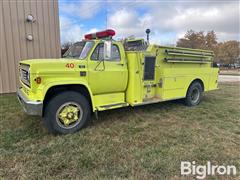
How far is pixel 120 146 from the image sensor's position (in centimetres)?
352

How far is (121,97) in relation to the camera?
16.2 feet

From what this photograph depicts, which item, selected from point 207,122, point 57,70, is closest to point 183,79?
point 207,122

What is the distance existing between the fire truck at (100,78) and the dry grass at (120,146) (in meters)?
0.49

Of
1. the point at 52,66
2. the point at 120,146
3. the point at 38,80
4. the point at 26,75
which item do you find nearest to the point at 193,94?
the point at 120,146

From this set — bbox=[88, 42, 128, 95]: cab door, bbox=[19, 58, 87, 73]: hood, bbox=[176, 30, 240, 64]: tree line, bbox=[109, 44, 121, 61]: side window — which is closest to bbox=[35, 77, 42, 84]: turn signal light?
bbox=[19, 58, 87, 73]: hood

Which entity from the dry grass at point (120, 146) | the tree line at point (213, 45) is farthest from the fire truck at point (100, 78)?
the tree line at point (213, 45)

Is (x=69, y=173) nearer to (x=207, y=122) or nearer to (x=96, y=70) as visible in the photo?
(x=96, y=70)

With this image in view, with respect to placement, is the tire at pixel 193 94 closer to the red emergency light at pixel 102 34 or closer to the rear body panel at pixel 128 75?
the rear body panel at pixel 128 75

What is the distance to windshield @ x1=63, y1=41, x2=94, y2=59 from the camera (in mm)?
4324

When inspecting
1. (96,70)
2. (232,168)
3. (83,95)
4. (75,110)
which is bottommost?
(232,168)

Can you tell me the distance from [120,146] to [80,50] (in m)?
2.39

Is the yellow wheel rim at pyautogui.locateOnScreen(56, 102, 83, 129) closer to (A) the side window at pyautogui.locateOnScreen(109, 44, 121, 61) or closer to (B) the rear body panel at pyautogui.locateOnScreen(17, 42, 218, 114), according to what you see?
(B) the rear body panel at pyautogui.locateOnScreen(17, 42, 218, 114)

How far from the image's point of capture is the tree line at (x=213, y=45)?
38294mm

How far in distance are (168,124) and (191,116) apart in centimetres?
101
